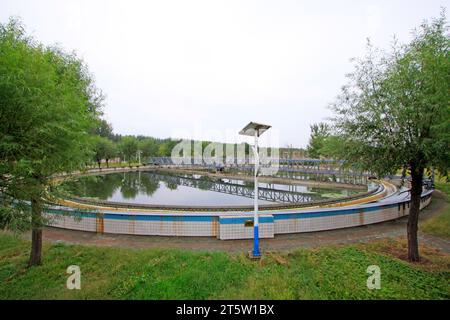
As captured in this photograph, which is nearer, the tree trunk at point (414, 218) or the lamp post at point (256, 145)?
the lamp post at point (256, 145)

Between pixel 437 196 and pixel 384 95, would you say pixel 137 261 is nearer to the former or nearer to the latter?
pixel 384 95

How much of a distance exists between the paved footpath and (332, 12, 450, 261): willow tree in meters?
2.34

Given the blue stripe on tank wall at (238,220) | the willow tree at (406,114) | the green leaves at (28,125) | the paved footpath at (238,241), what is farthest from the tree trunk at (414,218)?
the green leaves at (28,125)

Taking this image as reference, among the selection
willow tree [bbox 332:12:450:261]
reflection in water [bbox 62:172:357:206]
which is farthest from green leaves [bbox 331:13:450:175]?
reflection in water [bbox 62:172:357:206]

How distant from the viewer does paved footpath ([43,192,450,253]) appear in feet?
22.8

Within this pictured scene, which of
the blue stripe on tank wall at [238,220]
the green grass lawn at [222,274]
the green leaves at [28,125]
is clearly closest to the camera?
the green leaves at [28,125]

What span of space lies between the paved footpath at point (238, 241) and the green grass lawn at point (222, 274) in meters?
0.70

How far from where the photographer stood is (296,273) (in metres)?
4.92

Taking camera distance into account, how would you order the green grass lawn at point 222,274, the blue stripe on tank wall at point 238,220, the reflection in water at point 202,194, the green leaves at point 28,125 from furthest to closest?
1. the reflection in water at point 202,194
2. the blue stripe on tank wall at point 238,220
3. the green grass lawn at point 222,274
4. the green leaves at point 28,125

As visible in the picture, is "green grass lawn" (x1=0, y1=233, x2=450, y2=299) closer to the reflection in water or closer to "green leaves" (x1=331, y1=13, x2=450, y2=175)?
"green leaves" (x1=331, y1=13, x2=450, y2=175)

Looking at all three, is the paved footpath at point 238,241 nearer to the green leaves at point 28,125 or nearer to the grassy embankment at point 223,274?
the grassy embankment at point 223,274

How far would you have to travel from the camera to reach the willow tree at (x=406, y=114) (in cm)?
472
